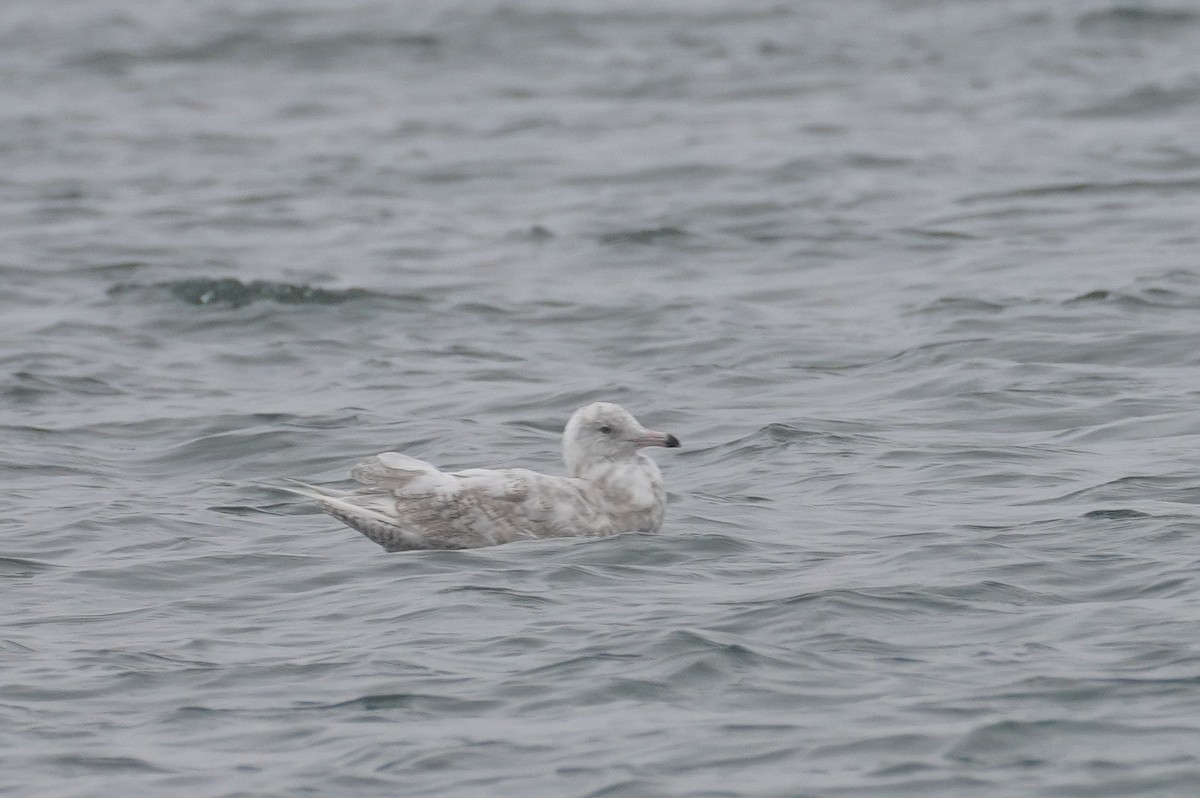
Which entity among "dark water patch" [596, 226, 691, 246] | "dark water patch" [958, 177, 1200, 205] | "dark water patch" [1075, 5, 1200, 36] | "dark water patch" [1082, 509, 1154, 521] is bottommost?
"dark water patch" [1082, 509, 1154, 521]

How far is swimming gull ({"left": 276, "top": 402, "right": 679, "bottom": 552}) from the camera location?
1110 cm

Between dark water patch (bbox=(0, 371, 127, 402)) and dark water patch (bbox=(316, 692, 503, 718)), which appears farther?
dark water patch (bbox=(0, 371, 127, 402))

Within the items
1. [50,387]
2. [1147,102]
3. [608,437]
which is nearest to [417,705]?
[608,437]

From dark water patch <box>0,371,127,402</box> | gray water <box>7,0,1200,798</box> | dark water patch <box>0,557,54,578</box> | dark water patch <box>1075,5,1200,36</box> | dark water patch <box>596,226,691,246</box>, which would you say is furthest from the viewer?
dark water patch <box>1075,5,1200,36</box>

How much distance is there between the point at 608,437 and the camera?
11547 mm

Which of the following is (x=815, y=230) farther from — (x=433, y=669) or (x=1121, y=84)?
(x=433, y=669)

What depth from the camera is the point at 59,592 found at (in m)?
10.9

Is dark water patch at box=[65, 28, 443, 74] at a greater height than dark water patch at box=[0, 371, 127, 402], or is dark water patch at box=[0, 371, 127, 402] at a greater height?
dark water patch at box=[65, 28, 443, 74]

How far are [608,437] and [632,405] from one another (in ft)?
11.2

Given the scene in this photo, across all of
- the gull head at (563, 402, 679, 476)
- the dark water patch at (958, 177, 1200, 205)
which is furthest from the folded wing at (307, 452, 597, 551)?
the dark water patch at (958, 177, 1200, 205)

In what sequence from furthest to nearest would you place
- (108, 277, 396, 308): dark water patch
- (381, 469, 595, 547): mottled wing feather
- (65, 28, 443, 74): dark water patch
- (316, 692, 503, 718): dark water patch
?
1. (65, 28, 443, 74): dark water patch
2. (108, 277, 396, 308): dark water patch
3. (381, 469, 595, 547): mottled wing feather
4. (316, 692, 503, 718): dark water patch

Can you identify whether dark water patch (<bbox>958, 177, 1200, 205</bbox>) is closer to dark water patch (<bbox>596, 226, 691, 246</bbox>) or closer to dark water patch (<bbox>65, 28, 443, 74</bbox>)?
dark water patch (<bbox>596, 226, 691, 246</bbox>)

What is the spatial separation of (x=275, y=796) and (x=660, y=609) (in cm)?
247

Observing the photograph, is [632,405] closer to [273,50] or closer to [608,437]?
[608,437]
